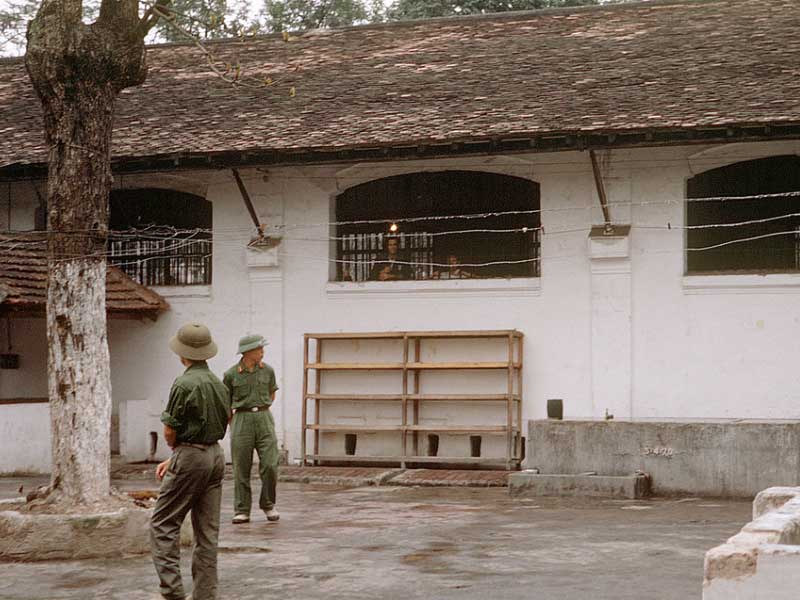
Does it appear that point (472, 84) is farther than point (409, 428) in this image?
Yes

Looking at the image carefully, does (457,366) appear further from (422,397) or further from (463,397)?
(422,397)

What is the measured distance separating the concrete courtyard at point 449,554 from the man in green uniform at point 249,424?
33 centimetres

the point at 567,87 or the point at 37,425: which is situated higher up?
the point at 567,87

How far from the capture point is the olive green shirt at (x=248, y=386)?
12.6 m

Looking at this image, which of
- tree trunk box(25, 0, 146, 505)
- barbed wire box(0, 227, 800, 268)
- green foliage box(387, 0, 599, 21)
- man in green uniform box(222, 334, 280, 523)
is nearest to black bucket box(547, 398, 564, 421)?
barbed wire box(0, 227, 800, 268)

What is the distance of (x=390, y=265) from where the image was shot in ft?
63.8

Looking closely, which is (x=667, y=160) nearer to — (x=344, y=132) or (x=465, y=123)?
(x=465, y=123)

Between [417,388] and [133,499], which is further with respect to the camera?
[417,388]

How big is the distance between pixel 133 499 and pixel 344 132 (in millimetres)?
8318

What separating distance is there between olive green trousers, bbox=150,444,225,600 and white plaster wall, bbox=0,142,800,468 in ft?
A: 34.2

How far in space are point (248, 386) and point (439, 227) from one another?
7110 mm

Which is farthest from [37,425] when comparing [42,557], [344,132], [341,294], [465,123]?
[42,557]

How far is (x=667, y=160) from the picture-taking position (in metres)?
17.8

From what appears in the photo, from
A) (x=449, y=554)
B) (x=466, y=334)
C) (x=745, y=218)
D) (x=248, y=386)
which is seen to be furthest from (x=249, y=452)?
(x=745, y=218)
